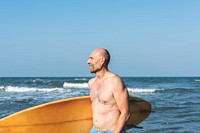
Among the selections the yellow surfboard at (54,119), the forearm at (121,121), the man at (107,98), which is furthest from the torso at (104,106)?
the yellow surfboard at (54,119)

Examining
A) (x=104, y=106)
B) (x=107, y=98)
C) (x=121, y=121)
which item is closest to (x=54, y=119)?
(x=104, y=106)

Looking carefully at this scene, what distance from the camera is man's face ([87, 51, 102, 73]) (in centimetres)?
385

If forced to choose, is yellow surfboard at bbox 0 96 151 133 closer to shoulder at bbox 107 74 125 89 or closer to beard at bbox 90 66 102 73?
beard at bbox 90 66 102 73

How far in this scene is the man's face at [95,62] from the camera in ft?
12.6

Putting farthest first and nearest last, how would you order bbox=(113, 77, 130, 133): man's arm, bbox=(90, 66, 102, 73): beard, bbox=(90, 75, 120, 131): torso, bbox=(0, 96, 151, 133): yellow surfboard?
1. bbox=(0, 96, 151, 133): yellow surfboard
2. bbox=(90, 66, 102, 73): beard
3. bbox=(90, 75, 120, 131): torso
4. bbox=(113, 77, 130, 133): man's arm

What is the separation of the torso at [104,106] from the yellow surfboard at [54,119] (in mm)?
1411

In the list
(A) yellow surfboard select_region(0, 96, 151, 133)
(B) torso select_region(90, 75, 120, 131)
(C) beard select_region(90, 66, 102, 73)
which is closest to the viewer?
(B) torso select_region(90, 75, 120, 131)

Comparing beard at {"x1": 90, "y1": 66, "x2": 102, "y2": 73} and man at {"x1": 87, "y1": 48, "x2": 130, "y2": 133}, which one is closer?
man at {"x1": 87, "y1": 48, "x2": 130, "y2": 133}

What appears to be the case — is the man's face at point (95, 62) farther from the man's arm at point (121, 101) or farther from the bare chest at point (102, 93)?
the man's arm at point (121, 101)

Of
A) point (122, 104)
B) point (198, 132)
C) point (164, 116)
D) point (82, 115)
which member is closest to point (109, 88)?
point (122, 104)

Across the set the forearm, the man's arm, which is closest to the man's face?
the man's arm

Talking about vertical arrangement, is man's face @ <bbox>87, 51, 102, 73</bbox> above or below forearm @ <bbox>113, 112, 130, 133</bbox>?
above

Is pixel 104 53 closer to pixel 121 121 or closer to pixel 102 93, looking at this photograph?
pixel 102 93

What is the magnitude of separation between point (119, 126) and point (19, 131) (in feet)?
7.50
